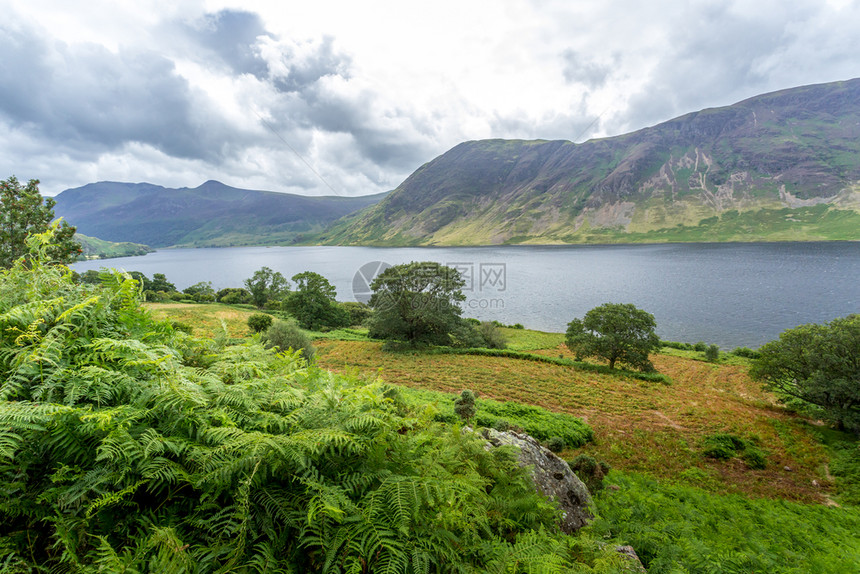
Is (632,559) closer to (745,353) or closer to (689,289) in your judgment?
(745,353)

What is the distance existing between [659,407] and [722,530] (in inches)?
514

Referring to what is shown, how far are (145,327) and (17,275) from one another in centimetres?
117

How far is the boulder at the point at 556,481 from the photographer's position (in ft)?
19.8

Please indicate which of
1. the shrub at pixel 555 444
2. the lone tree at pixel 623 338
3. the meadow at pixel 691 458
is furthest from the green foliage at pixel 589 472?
the lone tree at pixel 623 338

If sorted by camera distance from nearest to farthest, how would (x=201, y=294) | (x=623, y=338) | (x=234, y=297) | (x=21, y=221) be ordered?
(x=21, y=221) → (x=623, y=338) → (x=234, y=297) → (x=201, y=294)

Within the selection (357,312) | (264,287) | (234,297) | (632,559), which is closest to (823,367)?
(632,559)

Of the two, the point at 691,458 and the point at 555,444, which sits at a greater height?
the point at 555,444

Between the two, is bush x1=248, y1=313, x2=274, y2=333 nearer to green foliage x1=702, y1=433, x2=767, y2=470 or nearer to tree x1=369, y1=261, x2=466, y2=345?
tree x1=369, y1=261, x2=466, y2=345

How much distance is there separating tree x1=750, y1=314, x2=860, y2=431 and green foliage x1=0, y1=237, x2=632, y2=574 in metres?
21.5

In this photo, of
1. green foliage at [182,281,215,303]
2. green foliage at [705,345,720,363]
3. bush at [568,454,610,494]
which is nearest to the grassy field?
green foliage at [705,345,720,363]

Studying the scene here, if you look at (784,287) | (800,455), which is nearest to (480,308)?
(800,455)

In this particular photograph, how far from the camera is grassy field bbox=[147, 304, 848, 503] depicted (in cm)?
1066

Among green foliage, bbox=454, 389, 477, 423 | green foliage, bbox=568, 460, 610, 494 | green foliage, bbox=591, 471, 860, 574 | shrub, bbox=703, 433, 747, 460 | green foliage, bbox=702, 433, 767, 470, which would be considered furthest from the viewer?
shrub, bbox=703, 433, 747, 460

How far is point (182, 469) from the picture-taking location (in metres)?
1.92
